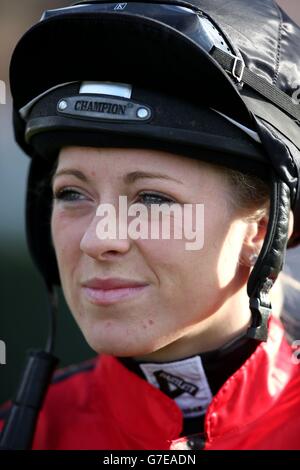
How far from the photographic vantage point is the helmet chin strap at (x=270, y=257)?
1.90 metres

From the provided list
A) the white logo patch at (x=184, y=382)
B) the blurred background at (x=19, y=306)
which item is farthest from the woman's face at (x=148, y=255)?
the blurred background at (x=19, y=306)

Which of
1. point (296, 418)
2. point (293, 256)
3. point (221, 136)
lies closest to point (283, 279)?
point (293, 256)

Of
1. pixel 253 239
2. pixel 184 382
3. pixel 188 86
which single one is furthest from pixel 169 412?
pixel 188 86

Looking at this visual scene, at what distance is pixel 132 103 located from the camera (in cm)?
191

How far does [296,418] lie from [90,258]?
687mm

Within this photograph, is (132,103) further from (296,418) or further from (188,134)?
(296,418)

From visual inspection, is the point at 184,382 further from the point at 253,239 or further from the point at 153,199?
the point at 153,199

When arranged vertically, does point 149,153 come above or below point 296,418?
above

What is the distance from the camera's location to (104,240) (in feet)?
6.23

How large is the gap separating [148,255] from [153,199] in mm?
145

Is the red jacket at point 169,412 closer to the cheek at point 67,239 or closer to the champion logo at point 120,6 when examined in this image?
the cheek at point 67,239

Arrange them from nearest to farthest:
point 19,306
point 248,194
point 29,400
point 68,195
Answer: point 248,194
point 68,195
point 29,400
point 19,306

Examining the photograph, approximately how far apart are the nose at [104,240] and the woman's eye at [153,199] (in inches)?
3.5

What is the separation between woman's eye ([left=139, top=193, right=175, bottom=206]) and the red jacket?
0.52m
